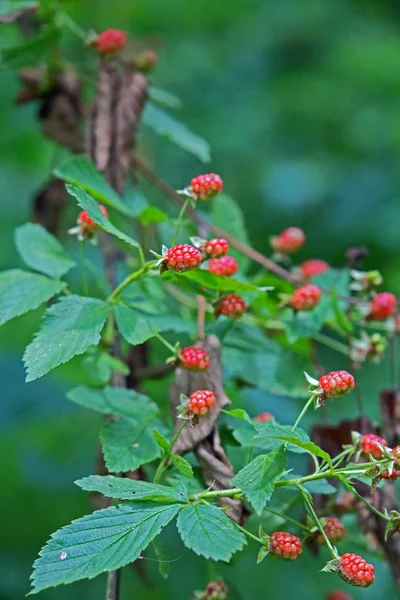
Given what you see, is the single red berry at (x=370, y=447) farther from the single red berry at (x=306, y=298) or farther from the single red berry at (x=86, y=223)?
the single red berry at (x=86, y=223)

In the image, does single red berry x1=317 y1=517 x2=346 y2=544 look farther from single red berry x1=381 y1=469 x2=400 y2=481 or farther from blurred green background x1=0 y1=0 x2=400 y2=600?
blurred green background x1=0 y1=0 x2=400 y2=600

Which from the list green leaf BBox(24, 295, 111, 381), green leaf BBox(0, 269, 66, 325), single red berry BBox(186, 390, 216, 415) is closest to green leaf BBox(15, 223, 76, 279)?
green leaf BBox(0, 269, 66, 325)

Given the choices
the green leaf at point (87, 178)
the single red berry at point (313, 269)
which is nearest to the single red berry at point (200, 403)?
the green leaf at point (87, 178)

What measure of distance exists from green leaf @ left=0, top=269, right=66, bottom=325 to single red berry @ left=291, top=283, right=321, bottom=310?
1.43 ft

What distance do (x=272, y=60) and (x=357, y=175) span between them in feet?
2.95

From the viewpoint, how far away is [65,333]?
3.25 feet

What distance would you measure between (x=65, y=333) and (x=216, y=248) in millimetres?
260

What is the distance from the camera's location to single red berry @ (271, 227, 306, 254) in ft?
4.91

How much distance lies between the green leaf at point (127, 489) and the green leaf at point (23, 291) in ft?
1.06

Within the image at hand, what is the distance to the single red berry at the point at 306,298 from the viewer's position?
1298mm

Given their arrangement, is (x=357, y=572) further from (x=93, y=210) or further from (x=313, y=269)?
(x=313, y=269)

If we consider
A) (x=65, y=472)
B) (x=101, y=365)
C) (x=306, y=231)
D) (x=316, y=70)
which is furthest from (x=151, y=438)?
(x=316, y=70)

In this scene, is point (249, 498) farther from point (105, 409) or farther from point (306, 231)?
point (306, 231)

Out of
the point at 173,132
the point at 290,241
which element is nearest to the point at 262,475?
the point at 290,241
